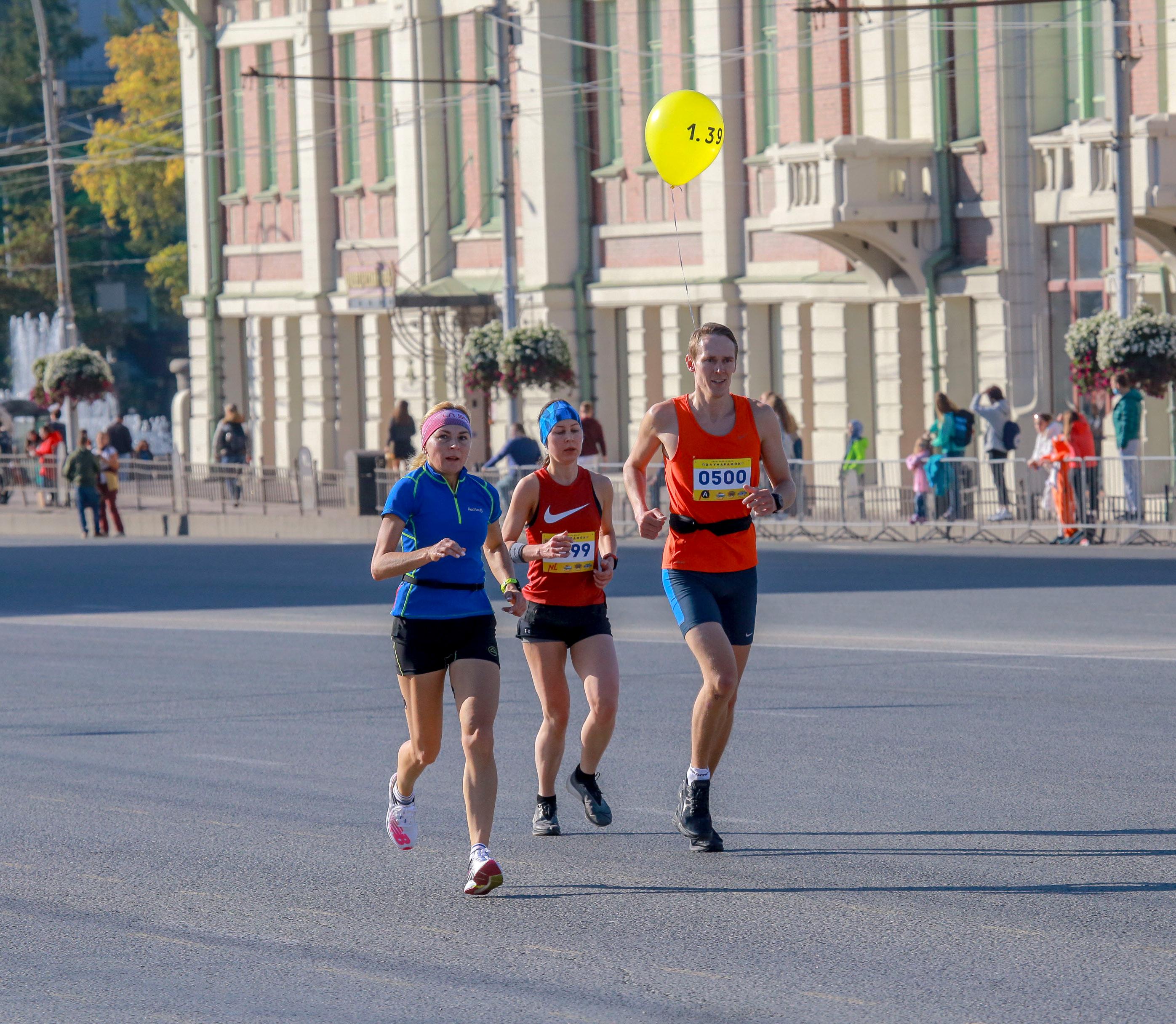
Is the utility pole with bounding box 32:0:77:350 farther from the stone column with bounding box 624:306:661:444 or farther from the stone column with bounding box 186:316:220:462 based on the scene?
the stone column with bounding box 624:306:661:444

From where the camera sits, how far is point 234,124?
4809cm

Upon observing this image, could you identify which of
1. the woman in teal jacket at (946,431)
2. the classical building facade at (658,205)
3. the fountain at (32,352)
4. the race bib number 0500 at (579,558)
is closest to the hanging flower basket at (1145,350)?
the woman in teal jacket at (946,431)

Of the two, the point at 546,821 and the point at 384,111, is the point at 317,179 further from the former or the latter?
the point at 546,821

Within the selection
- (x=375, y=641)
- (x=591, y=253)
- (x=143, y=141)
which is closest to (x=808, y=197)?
(x=591, y=253)

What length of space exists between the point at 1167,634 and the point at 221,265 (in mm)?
35593

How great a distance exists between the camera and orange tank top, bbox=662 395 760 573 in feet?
28.1

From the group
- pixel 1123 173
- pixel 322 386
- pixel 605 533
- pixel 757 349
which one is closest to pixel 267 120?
pixel 322 386

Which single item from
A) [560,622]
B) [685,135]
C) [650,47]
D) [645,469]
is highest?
[650,47]

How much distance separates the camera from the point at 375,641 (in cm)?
1712

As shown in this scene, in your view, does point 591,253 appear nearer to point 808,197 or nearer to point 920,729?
point 808,197

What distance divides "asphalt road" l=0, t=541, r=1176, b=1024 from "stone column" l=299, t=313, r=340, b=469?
93.2 feet

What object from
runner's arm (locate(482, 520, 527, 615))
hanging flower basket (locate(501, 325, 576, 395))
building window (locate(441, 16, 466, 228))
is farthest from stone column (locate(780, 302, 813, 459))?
runner's arm (locate(482, 520, 527, 615))

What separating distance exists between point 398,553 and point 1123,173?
19538 millimetres

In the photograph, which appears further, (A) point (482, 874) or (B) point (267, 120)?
(B) point (267, 120)
